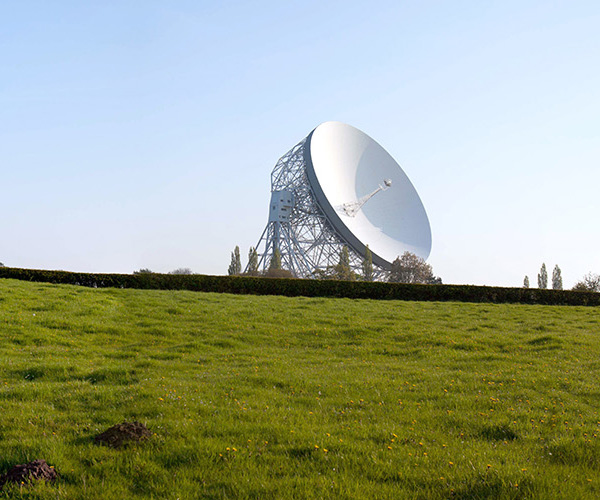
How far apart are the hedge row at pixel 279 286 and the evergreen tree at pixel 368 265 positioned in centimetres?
1645

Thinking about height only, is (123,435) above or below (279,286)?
below

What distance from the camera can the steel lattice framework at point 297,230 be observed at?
167 feet

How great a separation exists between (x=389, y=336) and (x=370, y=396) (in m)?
7.47

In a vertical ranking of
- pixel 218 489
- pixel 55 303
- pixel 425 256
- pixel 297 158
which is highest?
pixel 297 158

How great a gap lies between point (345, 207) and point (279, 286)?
65.5 feet

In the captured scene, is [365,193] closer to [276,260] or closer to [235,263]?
[276,260]

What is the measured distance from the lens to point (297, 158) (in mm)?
52938

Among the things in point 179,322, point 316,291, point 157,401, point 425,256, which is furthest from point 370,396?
point 425,256

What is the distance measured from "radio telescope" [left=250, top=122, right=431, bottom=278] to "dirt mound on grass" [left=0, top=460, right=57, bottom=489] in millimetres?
42523

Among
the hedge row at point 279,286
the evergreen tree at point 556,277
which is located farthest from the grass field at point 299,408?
the evergreen tree at point 556,277

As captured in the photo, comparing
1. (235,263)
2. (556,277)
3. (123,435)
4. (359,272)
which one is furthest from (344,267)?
(556,277)

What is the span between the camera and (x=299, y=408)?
7.94 m

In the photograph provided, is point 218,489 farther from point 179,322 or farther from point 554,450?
point 179,322

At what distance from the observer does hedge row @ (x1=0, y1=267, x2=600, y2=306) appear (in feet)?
95.8
